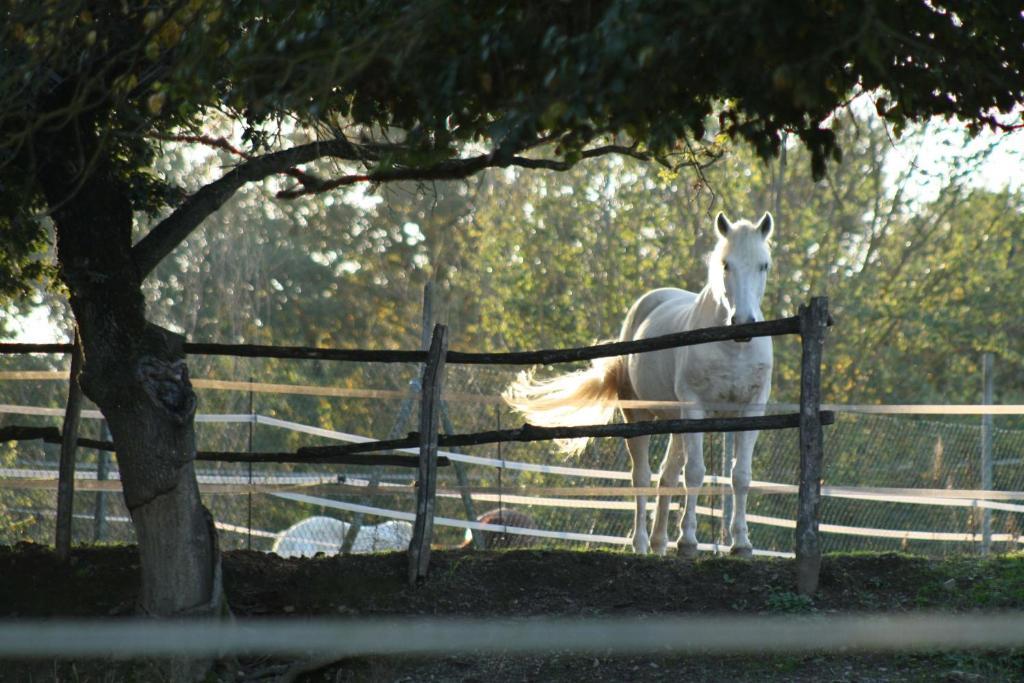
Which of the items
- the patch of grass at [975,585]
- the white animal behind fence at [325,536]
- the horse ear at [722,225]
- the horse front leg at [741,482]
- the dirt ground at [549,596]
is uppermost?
the horse ear at [722,225]

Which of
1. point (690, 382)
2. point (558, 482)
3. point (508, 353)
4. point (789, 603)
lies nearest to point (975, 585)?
point (789, 603)

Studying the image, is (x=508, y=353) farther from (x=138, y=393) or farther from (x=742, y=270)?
(x=138, y=393)

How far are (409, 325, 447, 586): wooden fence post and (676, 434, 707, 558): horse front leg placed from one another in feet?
7.14

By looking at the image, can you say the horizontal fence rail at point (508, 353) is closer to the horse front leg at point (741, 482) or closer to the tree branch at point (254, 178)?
the tree branch at point (254, 178)

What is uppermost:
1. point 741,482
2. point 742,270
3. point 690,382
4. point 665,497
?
point 742,270

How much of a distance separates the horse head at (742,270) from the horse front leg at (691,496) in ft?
3.33

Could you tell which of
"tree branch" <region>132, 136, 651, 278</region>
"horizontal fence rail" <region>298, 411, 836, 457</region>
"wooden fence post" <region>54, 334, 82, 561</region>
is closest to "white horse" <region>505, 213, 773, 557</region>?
"horizontal fence rail" <region>298, 411, 836, 457</region>

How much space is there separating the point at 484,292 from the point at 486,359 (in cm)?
1307

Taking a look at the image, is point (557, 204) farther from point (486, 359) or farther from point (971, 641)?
point (971, 641)

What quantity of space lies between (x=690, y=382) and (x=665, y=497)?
98cm

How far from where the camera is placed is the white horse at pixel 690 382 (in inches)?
310

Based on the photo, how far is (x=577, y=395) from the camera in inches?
388

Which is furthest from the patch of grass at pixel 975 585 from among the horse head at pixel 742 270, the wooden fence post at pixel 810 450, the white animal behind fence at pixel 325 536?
the white animal behind fence at pixel 325 536

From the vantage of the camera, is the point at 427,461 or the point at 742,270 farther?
the point at 742,270
